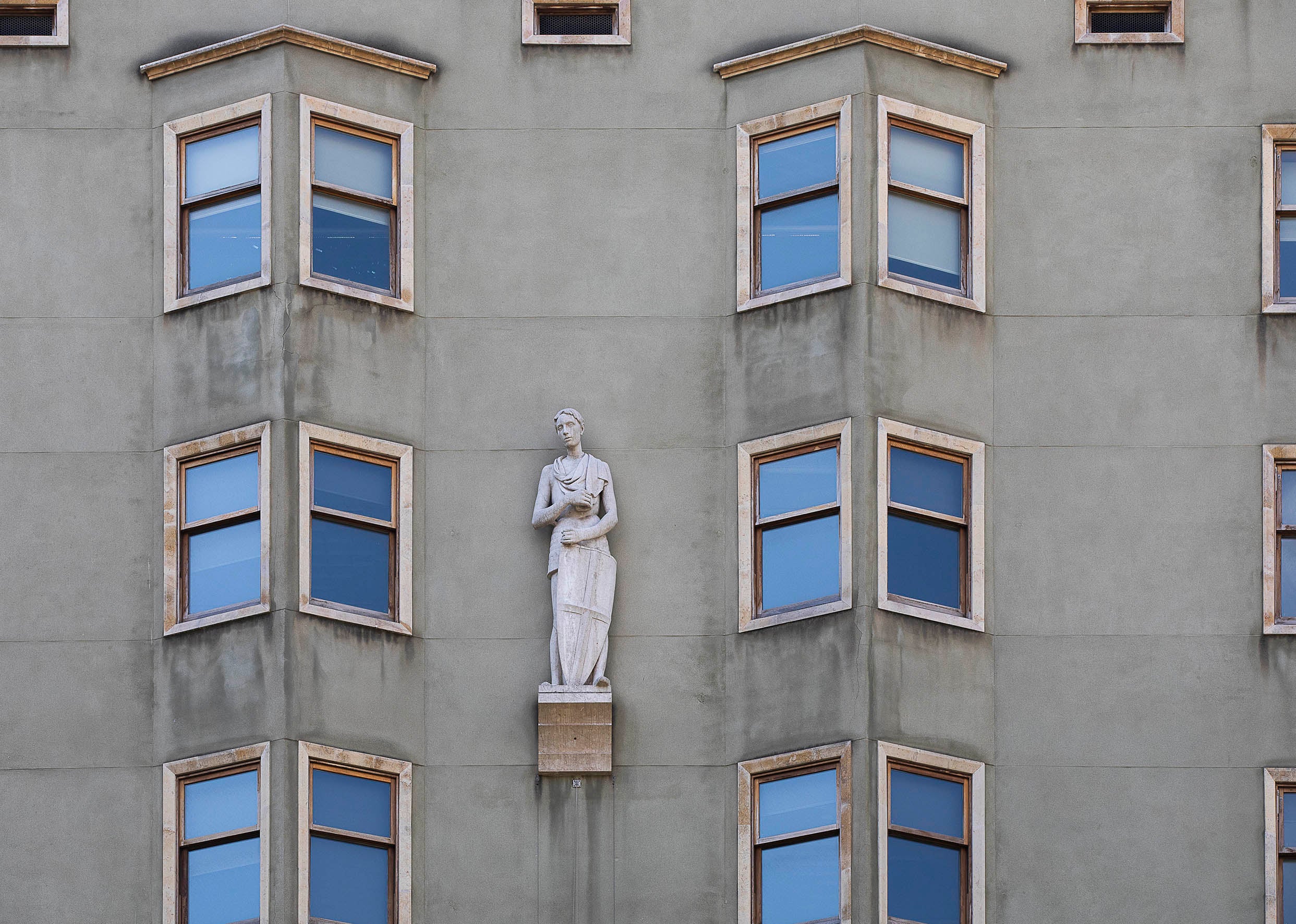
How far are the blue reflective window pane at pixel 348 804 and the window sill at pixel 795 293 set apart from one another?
6.25 m

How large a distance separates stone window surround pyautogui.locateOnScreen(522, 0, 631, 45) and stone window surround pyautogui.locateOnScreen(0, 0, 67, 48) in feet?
15.9

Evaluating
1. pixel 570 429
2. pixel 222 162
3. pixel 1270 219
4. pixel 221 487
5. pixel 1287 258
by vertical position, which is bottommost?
pixel 221 487

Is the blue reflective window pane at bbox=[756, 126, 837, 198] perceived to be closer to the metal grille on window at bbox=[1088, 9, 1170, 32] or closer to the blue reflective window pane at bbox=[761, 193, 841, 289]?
the blue reflective window pane at bbox=[761, 193, 841, 289]

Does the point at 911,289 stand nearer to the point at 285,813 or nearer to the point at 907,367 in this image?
the point at 907,367

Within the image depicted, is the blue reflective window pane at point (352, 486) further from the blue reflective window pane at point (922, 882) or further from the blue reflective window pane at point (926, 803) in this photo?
the blue reflective window pane at point (922, 882)

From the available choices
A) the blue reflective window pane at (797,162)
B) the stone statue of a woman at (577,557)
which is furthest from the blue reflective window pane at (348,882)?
the blue reflective window pane at (797,162)

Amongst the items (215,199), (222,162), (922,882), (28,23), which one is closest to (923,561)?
(922,882)

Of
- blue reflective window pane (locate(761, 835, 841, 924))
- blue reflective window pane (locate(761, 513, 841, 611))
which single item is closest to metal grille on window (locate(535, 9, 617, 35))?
blue reflective window pane (locate(761, 513, 841, 611))

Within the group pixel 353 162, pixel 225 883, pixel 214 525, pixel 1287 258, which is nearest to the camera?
pixel 225 883

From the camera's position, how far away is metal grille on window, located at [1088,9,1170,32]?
3866 cm

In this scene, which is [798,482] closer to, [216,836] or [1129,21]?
[1129,21]

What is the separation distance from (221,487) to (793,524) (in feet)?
19.0

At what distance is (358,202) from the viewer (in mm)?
37562

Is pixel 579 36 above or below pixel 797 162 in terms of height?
Result: above
